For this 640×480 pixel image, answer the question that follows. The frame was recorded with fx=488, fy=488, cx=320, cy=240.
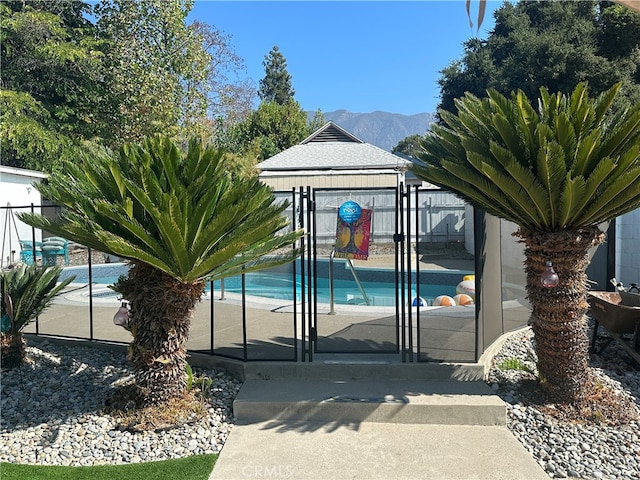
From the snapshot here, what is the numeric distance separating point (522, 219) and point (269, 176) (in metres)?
16.7

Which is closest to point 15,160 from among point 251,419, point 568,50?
point 251,419

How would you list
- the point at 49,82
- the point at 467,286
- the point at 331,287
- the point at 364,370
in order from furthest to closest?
the point at 49,82, the point at 331,287, the point at 467,286, the point at 364,370

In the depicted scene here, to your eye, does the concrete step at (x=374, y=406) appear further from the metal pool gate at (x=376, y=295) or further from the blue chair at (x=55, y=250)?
the blue chair at (x=55, y=250)

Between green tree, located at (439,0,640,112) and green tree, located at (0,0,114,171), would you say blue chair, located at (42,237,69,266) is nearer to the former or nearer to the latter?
green tree, located at (0,0,114,171)

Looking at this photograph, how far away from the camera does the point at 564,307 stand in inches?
200

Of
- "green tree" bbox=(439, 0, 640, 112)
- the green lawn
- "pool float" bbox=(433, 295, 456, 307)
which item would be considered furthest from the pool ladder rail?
"green tree" bbox=(439, 0, 640, 112)

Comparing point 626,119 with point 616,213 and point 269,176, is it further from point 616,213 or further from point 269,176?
point 269,176

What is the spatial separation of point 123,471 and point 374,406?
2.44m

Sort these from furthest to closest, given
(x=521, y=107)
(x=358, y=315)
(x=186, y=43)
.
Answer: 1. (x=186, y=43)
2. (x=358, y=315)
3. (x=521, y=107)

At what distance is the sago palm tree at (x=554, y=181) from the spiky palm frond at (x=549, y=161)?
1 cm

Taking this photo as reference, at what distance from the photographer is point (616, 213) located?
523 cm

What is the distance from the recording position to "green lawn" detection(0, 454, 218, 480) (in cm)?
410

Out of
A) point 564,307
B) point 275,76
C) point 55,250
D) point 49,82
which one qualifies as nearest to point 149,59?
point 49,82

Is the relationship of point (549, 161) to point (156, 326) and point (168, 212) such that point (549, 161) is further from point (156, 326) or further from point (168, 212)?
point (156, 326)
